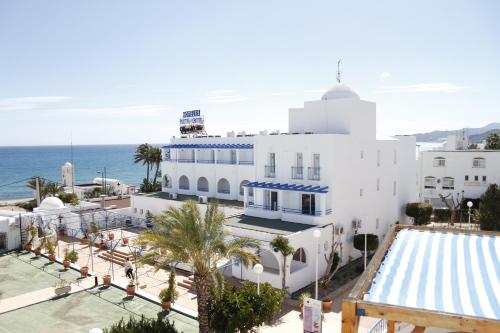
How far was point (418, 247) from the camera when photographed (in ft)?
42.7

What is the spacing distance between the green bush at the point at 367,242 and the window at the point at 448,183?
25.9 meters

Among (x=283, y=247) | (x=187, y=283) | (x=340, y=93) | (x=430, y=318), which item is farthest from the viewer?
(x=340, y=93)

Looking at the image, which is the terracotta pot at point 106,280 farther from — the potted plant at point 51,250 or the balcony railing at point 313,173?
the balcony railing at point 313,173

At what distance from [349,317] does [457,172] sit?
164 feet

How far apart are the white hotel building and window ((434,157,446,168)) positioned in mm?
11382

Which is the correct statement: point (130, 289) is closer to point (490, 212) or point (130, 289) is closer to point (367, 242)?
point (367, 242)

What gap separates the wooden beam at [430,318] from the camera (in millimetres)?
7598

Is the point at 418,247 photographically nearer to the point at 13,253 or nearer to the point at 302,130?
the point at 302,130

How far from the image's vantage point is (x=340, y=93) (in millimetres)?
36594

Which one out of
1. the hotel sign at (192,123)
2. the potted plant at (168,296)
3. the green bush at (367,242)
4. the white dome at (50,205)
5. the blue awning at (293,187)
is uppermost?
the hotel sign at (192,123)

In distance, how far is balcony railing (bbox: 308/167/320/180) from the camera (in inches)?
1256

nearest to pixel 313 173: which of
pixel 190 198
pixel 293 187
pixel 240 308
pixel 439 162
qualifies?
pixel 293 187

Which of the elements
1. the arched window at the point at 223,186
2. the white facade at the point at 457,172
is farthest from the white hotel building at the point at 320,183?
the white facade at the point at 457,172

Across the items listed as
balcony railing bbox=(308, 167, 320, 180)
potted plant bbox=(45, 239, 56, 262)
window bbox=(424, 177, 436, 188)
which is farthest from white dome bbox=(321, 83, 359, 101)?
potted plant bbox=(45, 239, 56, 262)
